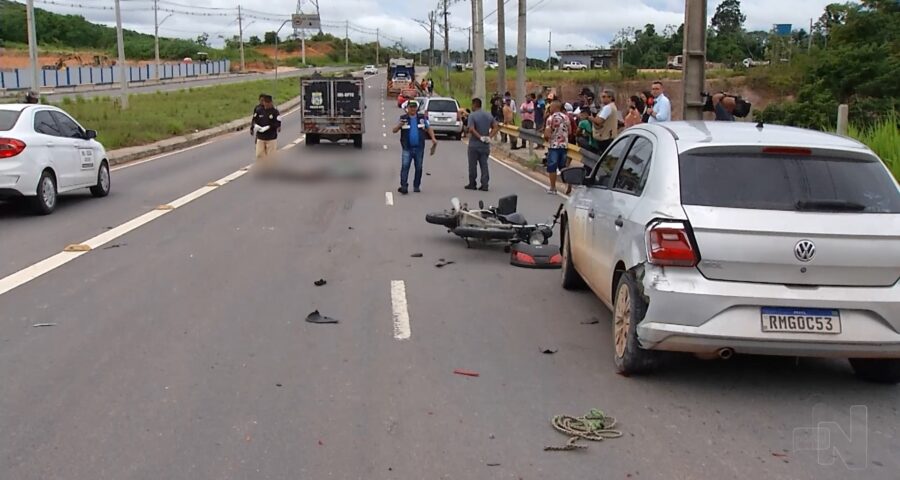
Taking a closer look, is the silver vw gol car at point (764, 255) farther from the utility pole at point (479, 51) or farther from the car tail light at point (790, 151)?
the utility pole at point (479, 51)

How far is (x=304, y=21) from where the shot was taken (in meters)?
140

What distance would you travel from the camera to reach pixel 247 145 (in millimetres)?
32625

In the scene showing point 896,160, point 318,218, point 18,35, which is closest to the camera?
point 896,160

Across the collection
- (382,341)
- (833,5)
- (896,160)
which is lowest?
(382,341)

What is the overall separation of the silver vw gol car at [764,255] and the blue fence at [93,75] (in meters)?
39.0

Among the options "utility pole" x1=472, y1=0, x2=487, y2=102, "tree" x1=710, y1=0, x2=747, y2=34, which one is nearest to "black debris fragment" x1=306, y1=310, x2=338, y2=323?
"utility pole" x1=472, y1=0, x2=487, y2=102

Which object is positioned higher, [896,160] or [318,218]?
[896,160]

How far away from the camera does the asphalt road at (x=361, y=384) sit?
187 inches

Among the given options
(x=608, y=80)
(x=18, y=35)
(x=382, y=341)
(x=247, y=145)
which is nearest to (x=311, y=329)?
(x=382, y=341)

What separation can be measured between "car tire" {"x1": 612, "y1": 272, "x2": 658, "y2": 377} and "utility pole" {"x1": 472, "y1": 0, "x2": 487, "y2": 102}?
111 feet

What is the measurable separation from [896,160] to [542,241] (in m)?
5.04

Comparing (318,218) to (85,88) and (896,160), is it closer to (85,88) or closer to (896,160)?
(896,160)

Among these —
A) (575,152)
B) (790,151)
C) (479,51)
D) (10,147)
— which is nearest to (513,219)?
(790,151)

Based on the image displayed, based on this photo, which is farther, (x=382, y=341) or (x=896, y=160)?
(x=896, y=160)
